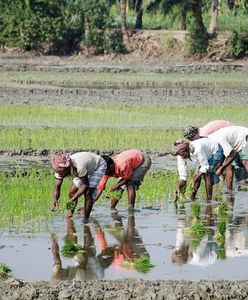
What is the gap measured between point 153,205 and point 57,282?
442 centimetres

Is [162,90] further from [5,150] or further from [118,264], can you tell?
[118,264]

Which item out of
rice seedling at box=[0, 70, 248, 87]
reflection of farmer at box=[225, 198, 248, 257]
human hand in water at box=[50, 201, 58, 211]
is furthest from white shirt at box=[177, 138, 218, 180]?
rice seedling at box=[0, 70, 248, 87]

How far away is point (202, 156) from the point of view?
12.9m

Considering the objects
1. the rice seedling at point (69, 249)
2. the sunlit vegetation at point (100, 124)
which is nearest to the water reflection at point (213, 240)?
the rice seedling at point (69, 249)

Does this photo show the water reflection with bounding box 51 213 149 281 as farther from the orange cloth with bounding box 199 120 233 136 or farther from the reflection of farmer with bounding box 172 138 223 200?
the orange cloth with bounding box 199 120 233 136

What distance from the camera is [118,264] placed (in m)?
9.57

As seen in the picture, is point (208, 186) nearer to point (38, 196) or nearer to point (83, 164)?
point (38, 196)

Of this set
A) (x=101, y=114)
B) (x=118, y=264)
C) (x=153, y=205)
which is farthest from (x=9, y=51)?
(x=118, y=264)

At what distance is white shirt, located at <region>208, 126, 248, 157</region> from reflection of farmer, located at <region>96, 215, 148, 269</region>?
100 inches

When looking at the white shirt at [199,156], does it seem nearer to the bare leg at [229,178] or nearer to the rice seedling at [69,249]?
the bare leg at [229,178]

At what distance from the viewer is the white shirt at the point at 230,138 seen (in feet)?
45.3

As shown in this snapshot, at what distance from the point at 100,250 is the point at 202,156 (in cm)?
308

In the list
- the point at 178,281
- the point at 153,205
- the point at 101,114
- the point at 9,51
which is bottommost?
the point at 9,51

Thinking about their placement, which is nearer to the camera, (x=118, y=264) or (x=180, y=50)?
(x=118, y=264)
